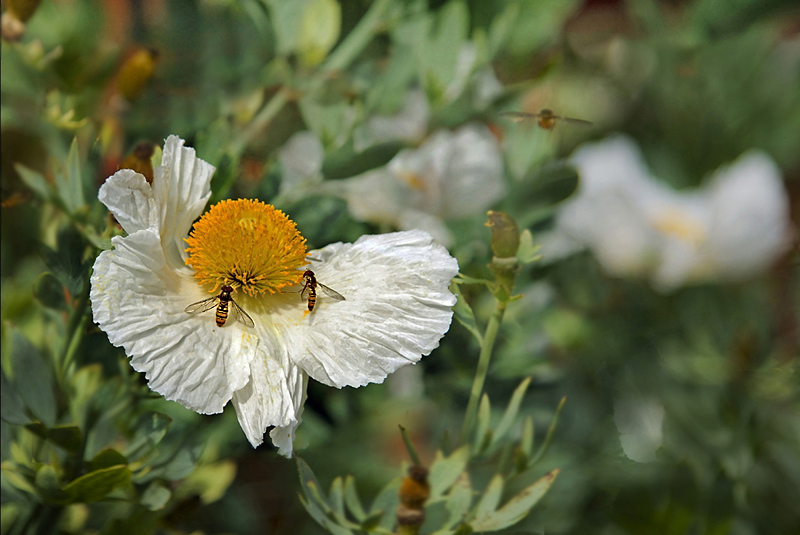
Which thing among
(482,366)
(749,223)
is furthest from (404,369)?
(749,223)

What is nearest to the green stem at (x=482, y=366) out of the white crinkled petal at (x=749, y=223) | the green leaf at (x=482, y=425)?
the green leaf at (x=482, y=425)

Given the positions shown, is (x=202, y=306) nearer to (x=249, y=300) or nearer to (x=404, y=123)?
(x=249, y=300)

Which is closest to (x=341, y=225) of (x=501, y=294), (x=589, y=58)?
(x=501, y=294)

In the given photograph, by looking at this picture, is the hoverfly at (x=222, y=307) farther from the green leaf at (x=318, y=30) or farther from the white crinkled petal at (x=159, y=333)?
the green leaf at (x=318, y=30)

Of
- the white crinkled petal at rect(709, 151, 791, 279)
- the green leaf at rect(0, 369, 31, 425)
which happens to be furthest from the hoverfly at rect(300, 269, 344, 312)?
the white crinkled petal at rect(709, 151, 791, 279)

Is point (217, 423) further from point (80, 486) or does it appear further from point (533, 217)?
point (533, 217)

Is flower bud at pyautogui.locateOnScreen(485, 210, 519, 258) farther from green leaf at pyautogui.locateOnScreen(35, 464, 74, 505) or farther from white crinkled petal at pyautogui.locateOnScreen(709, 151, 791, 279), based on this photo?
white crinkled petal at pyautogui.locateOnScreen(709, 151, 791, 279)
